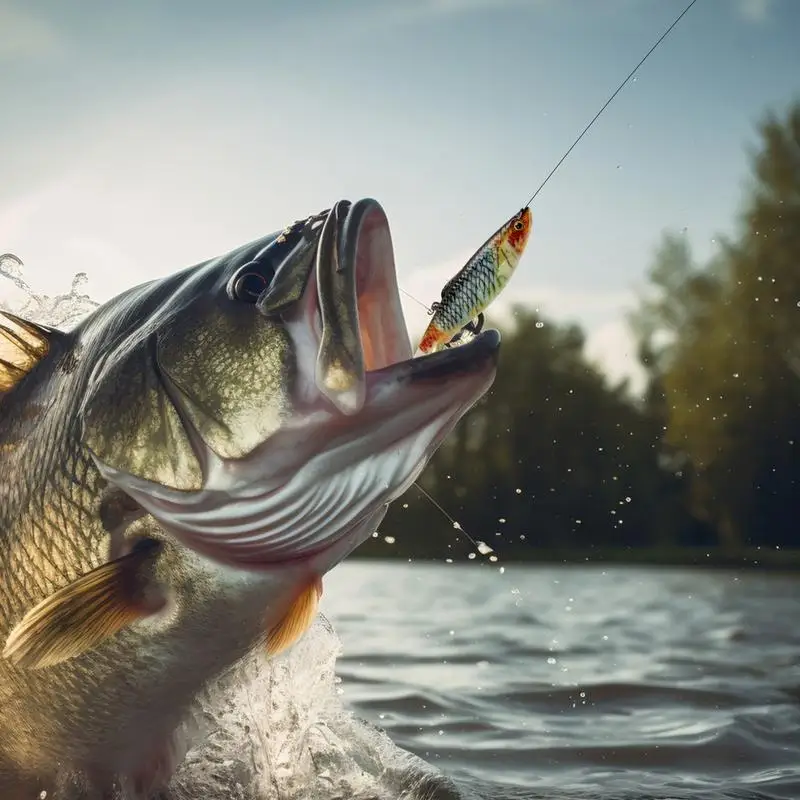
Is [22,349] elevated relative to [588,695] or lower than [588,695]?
elevated

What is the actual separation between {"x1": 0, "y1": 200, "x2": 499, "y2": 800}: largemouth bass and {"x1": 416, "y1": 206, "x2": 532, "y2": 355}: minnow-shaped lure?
0.20 meters

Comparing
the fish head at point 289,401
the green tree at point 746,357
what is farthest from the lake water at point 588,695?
the green tree at point 746,357

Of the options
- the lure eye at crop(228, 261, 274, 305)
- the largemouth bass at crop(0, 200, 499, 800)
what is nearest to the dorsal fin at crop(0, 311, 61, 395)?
the largemouth bass at crop(0, 200, 499, 800)

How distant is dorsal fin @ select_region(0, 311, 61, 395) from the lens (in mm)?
2947

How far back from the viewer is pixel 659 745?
491 centimetres

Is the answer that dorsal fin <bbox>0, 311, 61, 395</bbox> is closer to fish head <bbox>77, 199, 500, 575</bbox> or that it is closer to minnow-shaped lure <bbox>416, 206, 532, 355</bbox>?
fish head <bbox>77, 199, 500, 575</bbox>

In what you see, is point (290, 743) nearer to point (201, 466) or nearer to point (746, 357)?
point (201, 466)

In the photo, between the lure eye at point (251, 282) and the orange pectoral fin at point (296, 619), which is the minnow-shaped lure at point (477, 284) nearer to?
the lure eye at point (251, 282)

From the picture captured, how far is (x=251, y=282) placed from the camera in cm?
230

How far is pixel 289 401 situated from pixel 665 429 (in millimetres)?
30439

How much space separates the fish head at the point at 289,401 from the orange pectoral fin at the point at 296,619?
0.11 meters

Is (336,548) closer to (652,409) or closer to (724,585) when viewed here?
(724,585)

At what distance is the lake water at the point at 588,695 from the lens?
4.42m

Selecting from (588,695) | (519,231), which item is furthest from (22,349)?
(588,695)
